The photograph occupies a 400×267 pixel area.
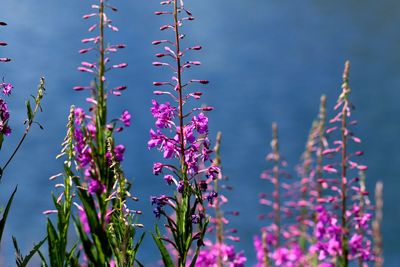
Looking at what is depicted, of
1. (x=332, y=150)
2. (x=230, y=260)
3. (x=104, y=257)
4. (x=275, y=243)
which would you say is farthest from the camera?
(x=275, y=243)

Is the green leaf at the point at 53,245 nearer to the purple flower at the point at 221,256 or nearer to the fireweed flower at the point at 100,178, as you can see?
the fireweed flower at the point at 100,178

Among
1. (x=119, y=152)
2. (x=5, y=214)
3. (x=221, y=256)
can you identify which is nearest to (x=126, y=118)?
(x=119, y=152)

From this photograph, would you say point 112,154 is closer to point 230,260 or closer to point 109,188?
point 109,188

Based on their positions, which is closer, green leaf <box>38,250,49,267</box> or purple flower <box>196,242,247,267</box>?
green leaf <box>38,250,49,267</box>

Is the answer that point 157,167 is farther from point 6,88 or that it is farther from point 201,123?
point 6,88

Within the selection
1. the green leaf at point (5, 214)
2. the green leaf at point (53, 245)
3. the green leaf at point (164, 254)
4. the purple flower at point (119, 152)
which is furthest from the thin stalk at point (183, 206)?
the green leaf at point (5, 214)

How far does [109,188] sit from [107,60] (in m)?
0.86

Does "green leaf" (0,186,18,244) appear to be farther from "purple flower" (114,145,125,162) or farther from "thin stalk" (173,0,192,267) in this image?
"thin stalk" (173,0,192,267)

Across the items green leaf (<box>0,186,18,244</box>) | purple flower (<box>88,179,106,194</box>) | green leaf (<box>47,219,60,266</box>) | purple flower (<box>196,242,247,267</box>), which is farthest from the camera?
purple flower (<box>196,242,247,267</box>)

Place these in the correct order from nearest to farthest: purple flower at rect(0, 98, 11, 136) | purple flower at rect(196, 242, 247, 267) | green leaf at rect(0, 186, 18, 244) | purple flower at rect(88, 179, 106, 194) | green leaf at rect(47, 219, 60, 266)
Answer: purple flower at rect(88, 179, 106, 194) < green leaf at rect(47, 219, 60, 266) < green leaf at rect(0, 186, 18, 244) < purple flower at rect(0, 98, 11, 136) < purple flower at rect(196, 242, 247, 267)

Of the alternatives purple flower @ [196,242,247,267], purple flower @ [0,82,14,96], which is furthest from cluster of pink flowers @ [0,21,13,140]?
purple flower @ [196,242,247,267]

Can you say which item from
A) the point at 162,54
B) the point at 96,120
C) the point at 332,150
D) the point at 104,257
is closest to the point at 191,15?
the point at 162,54

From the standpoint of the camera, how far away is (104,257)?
404 cm

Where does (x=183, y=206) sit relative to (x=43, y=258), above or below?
above
